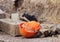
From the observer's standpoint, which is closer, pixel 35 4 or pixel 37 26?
pixel 37 26

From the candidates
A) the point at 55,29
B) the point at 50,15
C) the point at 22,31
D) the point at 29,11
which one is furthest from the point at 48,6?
the point at 22,31

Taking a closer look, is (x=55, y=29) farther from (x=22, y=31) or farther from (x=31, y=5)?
(x=31, y=5)

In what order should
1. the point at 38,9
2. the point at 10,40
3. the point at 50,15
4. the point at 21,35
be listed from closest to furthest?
the point at 10,40, the point at 21,35, the point at 50,15, the point at 38,9

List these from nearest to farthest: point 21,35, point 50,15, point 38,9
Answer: point 21,35 < point 50,15 < point 38,9

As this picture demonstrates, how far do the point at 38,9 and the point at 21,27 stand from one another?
2.84 m

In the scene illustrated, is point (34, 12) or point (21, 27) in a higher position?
point (21, 27)

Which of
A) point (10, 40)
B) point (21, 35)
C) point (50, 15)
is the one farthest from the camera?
point (50, 15)

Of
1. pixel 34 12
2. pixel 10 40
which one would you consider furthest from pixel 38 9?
pixel 10 40

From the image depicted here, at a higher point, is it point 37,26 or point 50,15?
point 37,26

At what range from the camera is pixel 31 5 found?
8242 mm

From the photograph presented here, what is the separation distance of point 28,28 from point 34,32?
0.15 m

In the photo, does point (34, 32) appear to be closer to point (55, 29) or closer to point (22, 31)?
point (22, 31)

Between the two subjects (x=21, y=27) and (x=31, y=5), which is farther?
(x=31, y=5)

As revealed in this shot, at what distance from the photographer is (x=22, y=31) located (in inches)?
197
